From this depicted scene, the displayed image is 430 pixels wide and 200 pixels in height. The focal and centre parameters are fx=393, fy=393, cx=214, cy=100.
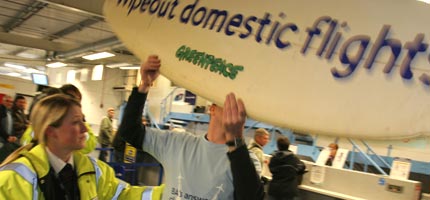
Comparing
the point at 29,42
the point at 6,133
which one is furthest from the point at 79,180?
the point at 29,42

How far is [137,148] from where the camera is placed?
4.45 feet

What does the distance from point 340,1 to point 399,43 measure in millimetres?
178

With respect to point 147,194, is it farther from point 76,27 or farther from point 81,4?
point 76,27

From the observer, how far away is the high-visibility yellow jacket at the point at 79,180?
1.09 m

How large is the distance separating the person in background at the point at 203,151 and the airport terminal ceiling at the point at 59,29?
5.03 meters

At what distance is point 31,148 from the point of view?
51.4 inches

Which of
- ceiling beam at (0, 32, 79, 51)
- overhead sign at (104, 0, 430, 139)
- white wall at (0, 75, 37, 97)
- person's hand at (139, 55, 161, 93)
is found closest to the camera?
overhead sign at (104, 0, 430, 139)

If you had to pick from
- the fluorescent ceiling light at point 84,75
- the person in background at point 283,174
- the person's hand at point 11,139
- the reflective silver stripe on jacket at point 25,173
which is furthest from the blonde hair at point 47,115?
the fluorescent ceiling light at point 84,75

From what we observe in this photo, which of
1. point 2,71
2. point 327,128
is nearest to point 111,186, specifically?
point 327,128

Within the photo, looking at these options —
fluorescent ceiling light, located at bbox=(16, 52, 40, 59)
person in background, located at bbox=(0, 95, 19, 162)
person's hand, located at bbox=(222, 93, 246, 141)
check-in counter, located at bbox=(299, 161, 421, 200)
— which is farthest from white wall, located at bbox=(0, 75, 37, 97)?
person's hand, located at bbox=(222, 93, 246, 141)

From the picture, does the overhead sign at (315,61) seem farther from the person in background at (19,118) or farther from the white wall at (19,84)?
the white wall at (19,84)

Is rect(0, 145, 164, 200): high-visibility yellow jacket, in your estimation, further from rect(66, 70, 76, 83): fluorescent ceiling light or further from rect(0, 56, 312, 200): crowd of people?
rect(66, 70, 76, 83): fluorescent ceiling light

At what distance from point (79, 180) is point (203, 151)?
432 mm

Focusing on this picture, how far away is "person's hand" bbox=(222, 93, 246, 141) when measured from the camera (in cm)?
95
